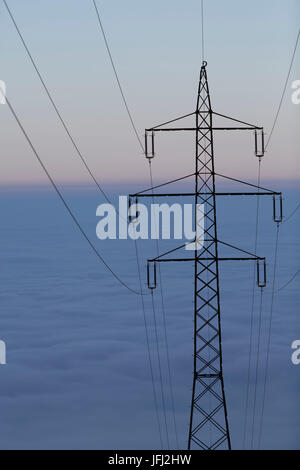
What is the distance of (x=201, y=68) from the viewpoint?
24.2 metres

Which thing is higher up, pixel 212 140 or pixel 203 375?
pixel 212 140
